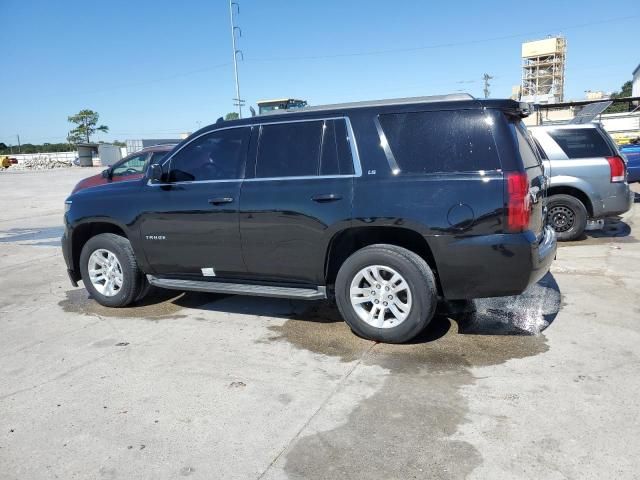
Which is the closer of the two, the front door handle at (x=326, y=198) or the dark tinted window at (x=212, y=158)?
the front door handle at (x=326, y=198)

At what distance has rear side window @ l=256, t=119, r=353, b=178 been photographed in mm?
4496

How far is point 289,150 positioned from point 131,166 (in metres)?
8.51

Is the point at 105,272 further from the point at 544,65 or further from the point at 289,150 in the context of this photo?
the point at 544,65

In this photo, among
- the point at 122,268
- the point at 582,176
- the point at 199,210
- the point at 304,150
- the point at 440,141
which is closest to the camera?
the point at 440,141

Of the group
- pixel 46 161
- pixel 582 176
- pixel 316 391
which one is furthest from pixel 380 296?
pixel 46 161

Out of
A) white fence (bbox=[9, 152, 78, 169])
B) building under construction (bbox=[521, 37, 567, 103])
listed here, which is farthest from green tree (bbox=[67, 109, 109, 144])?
building under construction (bbox=[521, 37, 567, 103])

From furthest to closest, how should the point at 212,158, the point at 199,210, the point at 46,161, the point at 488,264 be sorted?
1. the point at 46,161
2. the point at 212,158
3. the point at 199,210
4. the point at 488,264

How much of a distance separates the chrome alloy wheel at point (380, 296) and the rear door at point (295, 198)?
1.24 feet

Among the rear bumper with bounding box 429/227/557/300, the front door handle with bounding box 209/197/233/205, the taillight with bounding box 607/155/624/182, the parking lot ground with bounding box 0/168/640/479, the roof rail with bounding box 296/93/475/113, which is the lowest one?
the parking lot ground with bounding box 0/168/640/479

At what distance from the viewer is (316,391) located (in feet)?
12.0

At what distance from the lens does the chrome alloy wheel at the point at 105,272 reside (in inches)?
225

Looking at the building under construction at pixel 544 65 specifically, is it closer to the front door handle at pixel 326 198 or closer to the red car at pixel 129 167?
the red car at pixel 129 167

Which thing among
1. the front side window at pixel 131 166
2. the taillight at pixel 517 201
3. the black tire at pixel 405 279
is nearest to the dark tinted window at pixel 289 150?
the black tire at pixel 405 279

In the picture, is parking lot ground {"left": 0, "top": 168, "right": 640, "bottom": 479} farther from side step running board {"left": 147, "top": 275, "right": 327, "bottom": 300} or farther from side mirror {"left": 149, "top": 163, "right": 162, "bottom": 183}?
side mirror {"left": 149, "top": 163, "right": 162, "bottom": 183}
